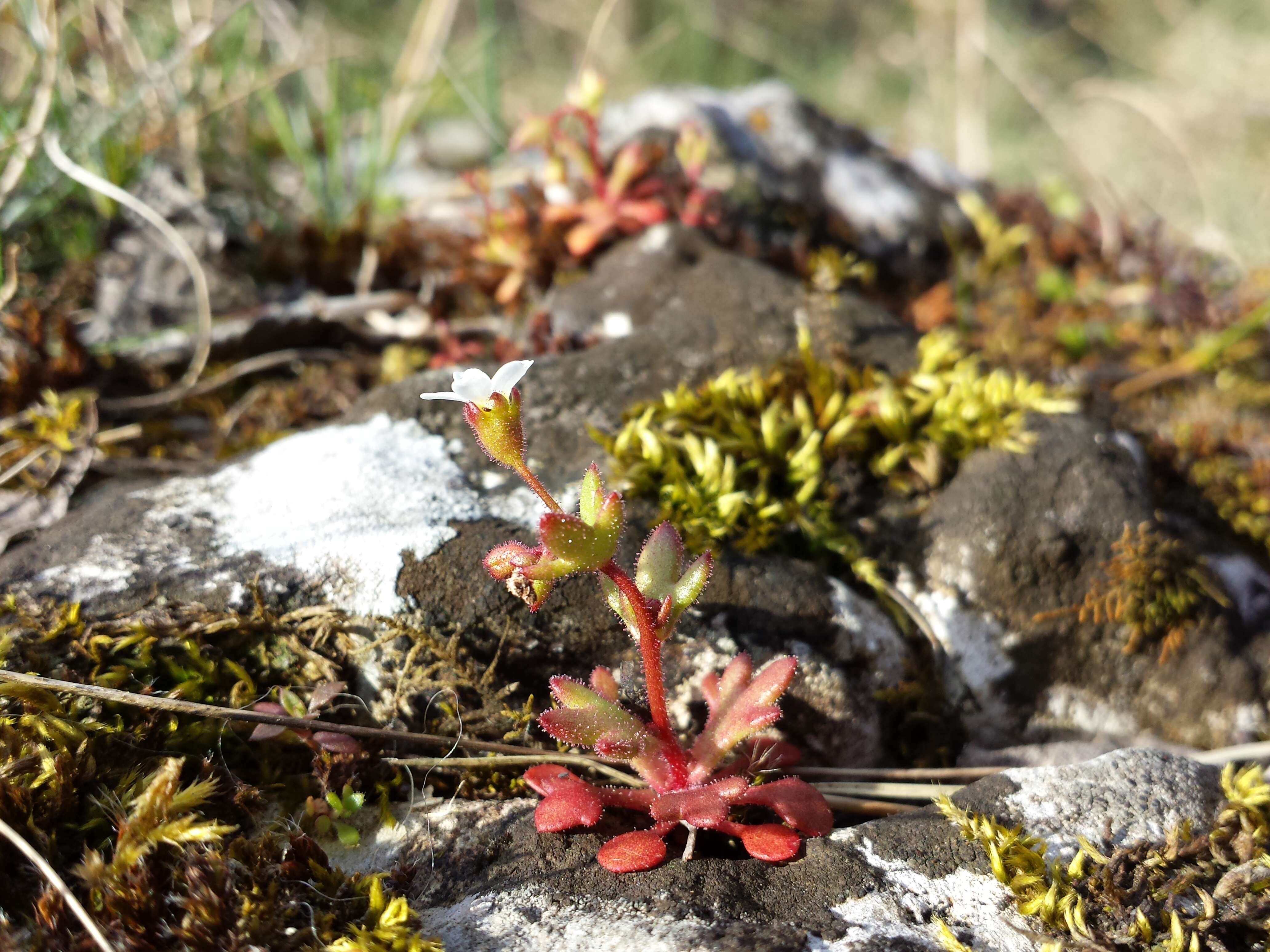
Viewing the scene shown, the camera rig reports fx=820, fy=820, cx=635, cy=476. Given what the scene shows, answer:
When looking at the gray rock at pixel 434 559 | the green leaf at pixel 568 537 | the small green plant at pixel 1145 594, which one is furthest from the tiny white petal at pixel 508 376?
the small green plant at pixel 1145 594

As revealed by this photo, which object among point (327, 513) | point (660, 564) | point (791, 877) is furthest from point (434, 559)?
point (791, 877)

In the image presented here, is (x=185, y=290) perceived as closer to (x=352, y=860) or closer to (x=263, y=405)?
(x=263, y=405)

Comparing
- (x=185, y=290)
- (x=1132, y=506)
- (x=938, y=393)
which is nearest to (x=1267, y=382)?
(x=1132, y=506)

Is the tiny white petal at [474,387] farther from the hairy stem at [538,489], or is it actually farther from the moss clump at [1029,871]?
the moss clump at [1029,871]

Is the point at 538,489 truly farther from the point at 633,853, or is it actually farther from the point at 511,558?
the point at 633,853

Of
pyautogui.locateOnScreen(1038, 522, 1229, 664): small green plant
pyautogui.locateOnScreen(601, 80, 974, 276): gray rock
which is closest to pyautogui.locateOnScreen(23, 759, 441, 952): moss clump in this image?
pyautogui.locateOnScreen(1038, 522, 1229, 664): small green plant

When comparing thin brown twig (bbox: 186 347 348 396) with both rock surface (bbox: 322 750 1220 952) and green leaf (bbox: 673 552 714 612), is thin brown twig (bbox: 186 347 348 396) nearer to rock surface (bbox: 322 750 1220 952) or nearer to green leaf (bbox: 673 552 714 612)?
rock surface (bbox: 322 750 1220 952)
